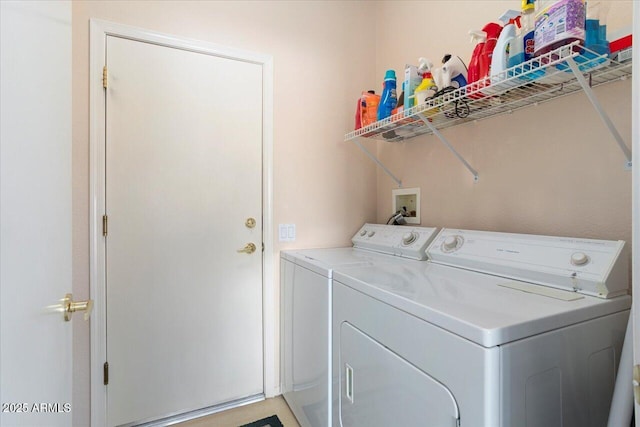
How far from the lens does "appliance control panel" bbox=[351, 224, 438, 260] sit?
158cm

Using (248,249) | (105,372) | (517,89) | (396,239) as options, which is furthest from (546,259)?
(105,372)

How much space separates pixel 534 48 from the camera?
0.99m

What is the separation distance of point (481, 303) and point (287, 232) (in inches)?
54.3

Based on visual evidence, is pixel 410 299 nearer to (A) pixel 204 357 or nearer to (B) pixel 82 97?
(A) pixel 204 357

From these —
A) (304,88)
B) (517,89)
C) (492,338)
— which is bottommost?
(492,338)

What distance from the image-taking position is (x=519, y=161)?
1372 mm

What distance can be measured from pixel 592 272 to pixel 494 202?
0.62m

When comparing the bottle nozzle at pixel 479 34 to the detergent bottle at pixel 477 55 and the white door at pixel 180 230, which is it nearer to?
the detergent bottle at pixel 477 55

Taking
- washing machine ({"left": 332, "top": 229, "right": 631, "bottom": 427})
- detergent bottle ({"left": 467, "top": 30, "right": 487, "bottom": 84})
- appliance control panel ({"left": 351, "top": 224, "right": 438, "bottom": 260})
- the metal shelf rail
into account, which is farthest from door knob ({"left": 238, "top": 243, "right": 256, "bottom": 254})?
detergent bottle ({"left": 467, "top": 30, "right": 487, "bottom": 84})

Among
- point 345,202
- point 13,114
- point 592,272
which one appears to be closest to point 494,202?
point 592,272

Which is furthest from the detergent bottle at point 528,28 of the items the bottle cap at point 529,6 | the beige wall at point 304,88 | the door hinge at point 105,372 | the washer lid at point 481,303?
the door hinge at point 105,372

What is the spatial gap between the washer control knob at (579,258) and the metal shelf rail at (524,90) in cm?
38

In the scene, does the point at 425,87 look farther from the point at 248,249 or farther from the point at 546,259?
the point at 248,249

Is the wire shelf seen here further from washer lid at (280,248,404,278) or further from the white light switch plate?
the white light switch plate
